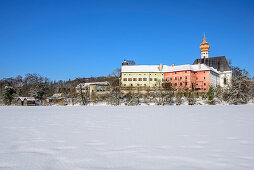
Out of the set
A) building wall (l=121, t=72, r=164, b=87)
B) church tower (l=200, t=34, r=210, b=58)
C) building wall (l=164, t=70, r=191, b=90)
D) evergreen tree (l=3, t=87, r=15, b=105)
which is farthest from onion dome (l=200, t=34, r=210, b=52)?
evergreen tree (l=3, t=87, r=15, b=105)

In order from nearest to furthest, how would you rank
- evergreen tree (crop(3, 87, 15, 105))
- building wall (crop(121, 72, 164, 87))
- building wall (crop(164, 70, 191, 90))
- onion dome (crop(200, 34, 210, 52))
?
evergreen tree (crop(3, 87, 15, 105)), building wall (crop(164, 70, 191, 90)), building wall (crop(121, 72, 164, 87)), onion dome (crop(200, 34, 210, 52))

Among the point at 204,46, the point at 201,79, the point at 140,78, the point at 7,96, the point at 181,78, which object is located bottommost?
the point at 7,96

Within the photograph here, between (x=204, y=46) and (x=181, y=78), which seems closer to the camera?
(x=181, y=78)

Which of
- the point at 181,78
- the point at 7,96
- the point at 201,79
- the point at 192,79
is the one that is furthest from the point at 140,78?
the point at 7,96

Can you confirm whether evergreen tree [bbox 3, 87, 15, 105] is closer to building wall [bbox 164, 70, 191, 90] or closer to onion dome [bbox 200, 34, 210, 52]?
building wall [bbox 164, 70, 191, 90]

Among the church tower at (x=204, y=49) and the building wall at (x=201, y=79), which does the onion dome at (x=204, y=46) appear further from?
the building wall at (x=201, y=79)

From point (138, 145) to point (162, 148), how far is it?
478mm

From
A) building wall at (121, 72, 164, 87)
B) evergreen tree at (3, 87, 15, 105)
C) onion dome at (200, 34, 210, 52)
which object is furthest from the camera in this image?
onion dome at (200, 34, 210, 52)

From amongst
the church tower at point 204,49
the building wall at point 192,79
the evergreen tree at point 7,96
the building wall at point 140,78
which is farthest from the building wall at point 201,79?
the evergreen tree at point 7,96

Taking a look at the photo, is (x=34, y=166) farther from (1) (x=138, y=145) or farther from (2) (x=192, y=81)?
(2) (x=192, y=81)

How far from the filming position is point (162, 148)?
324 centimetres

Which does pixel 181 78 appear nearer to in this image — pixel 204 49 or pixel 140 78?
pixel 140 78

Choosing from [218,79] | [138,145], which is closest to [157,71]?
[218,79]

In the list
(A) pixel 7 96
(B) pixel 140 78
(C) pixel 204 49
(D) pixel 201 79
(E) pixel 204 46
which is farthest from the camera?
(C) pixel 204 49
